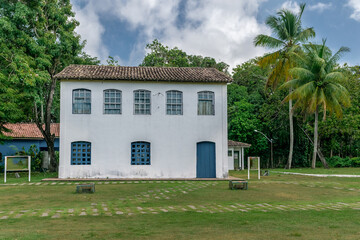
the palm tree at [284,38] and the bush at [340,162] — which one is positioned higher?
the palm tree at [284,38]

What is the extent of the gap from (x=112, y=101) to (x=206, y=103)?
5.23m

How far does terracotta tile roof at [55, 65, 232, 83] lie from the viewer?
19.4 m

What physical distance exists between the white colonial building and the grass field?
7.13m

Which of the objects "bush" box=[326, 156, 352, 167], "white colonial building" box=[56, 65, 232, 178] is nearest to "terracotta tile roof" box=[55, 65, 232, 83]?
"white colonial building" box=[56, 65, 232, 178]

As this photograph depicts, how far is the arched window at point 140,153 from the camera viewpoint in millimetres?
19672

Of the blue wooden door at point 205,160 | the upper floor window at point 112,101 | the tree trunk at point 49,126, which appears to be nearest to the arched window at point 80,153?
the upper floor window at point 112,101

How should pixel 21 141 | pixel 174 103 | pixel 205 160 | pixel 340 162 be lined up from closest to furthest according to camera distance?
pixel 205 160, pixel 174 103, pixel 21 141, pixel 340 162

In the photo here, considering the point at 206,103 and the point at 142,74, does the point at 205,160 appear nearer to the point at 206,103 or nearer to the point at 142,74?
the point at 206,103

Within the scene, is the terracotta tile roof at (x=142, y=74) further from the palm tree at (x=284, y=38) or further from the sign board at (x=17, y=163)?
the palm tree at (x=284, y=38)

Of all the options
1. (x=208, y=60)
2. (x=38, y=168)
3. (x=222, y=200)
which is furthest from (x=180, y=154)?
(x=208, y=60)

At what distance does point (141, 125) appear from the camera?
19797 millimetres

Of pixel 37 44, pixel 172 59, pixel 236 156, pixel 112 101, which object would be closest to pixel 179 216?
pixel 112 101

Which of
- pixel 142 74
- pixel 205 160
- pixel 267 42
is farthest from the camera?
pixel 267 42

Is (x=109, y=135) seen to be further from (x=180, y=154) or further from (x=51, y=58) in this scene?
(x=51, y=58)
